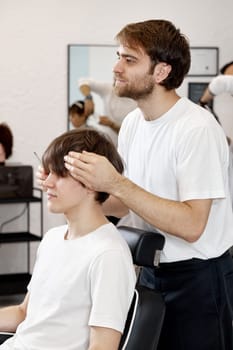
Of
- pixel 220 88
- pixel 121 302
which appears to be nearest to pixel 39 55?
pixel 220 88

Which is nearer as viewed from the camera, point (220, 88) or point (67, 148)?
point (67, 148)

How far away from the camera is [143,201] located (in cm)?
162

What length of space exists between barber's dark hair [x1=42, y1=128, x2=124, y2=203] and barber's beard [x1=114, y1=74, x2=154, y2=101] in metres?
0.22

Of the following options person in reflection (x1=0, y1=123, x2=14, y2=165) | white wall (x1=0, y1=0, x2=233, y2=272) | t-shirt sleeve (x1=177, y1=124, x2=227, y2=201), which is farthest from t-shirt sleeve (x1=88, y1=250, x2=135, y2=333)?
white wall (x1=0, y1=0, x2=233, y2=272)

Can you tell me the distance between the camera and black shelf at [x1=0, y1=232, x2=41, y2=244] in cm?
401

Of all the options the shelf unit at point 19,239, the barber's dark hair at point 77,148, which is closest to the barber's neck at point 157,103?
the barber's dark hair at point 77,148

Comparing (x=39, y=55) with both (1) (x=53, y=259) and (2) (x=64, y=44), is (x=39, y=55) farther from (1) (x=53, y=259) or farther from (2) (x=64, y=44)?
(1) (x=53, y=259)

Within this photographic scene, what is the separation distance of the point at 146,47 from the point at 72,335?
0.75m

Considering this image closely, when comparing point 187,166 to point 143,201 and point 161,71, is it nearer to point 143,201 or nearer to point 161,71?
point 143,201

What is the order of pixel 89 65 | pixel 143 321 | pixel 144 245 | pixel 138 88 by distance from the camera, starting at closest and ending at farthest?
pixel 143 321, pixel 144 245, pixel 138 88, pixel 89 65

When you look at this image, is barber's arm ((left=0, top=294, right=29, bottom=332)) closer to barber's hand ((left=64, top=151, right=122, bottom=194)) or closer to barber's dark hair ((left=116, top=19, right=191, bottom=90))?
barber's hand ((left=64, top=151, right=122, bottom=194))

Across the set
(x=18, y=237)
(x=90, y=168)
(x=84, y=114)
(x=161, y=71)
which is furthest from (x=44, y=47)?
(x=90, y=168)

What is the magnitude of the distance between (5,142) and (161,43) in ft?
8.04

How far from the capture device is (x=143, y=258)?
5.49ft
